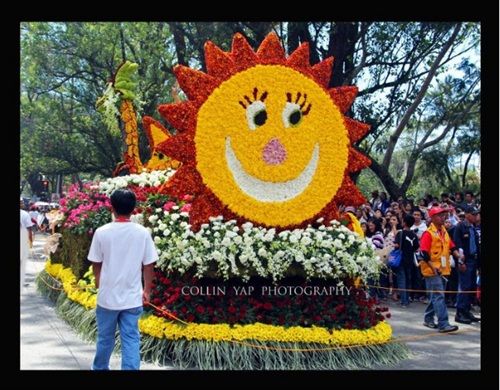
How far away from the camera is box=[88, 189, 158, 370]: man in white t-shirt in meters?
5.46

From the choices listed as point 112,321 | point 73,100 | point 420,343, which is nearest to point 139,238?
point 112,321

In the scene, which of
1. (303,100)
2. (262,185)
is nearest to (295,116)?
(303,100)

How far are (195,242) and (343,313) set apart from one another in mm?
1925

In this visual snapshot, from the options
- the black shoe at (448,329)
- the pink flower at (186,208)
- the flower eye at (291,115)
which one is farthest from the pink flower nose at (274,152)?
the black shoe at (448,329)

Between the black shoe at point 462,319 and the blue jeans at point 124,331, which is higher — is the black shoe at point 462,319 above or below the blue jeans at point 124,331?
below

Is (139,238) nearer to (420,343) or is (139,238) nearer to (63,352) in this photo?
(63,352)

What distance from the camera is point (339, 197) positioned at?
8.48 metres

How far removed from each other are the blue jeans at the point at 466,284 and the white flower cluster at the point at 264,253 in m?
2.81

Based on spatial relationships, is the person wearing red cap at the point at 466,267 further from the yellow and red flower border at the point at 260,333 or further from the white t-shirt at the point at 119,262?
the white t-shirt at the point at 119,262

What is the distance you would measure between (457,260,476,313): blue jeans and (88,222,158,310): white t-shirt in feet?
21.0

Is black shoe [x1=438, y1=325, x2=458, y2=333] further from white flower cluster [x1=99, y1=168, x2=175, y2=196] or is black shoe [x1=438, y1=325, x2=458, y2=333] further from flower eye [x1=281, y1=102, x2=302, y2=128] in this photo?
white flower cluster [x1=99, y1=168, x2=175, y2=196]

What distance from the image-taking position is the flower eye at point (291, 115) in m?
8.27

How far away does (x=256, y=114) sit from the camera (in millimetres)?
8227

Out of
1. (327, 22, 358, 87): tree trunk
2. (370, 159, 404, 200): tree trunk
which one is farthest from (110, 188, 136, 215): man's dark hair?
(370, 159, 404, 200): tree trunk
